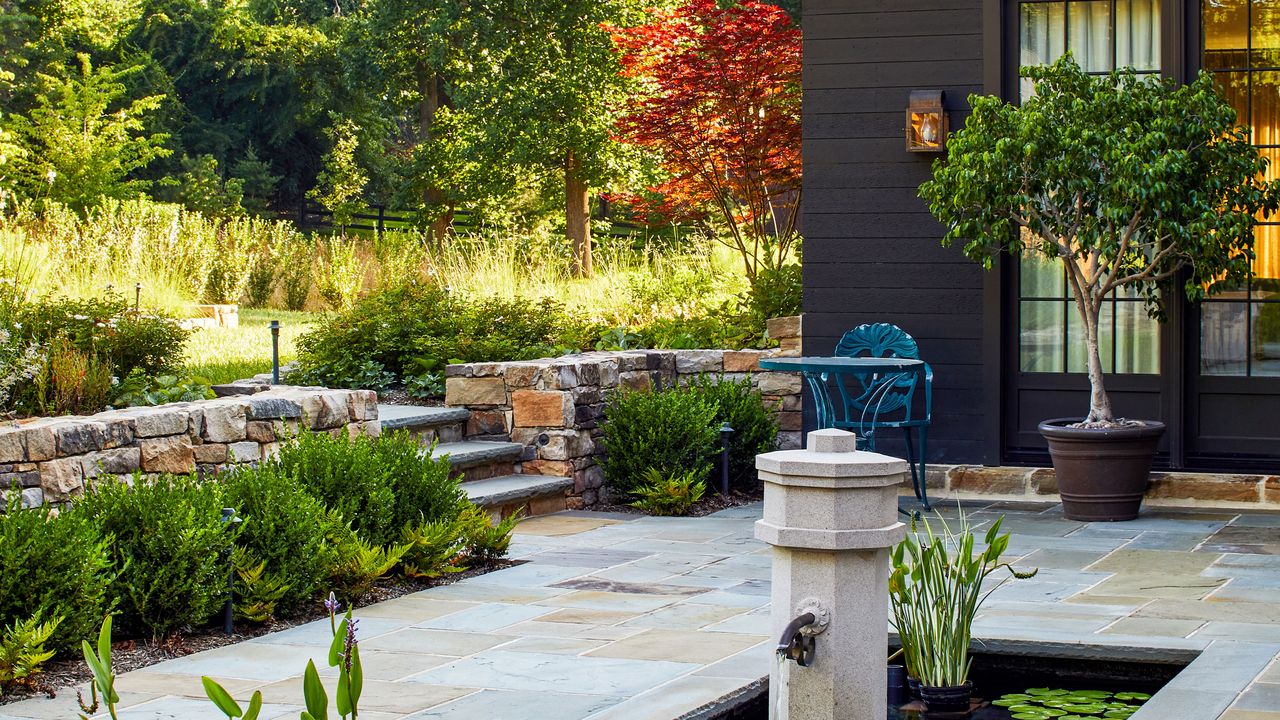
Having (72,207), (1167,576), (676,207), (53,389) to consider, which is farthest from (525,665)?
(72,207)

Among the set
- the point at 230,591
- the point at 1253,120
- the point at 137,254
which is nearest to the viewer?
the point at 230,591

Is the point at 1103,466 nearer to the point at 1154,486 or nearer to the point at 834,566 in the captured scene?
the point at 1154,486

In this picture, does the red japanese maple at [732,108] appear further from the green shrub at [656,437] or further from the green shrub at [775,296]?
the green shrub at [656,437]

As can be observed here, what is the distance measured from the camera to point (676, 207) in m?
12.7

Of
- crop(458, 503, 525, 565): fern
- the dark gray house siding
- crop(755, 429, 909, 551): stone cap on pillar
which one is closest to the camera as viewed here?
crop(755, 429, 909, 551): stone cap on pillar

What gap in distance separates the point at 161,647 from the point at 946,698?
7.90 feet

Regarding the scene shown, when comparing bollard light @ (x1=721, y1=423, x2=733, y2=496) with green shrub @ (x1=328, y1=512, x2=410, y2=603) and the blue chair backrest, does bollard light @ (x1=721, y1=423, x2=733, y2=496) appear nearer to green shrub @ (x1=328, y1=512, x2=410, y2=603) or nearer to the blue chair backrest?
the blue chair backrest

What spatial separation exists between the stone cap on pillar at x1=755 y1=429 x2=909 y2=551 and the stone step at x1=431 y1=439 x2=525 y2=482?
3859 millimetres

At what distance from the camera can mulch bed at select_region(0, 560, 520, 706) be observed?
3951mm

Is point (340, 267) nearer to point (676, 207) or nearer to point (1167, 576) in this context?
point (676, 207)

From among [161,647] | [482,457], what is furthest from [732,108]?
[161,647]

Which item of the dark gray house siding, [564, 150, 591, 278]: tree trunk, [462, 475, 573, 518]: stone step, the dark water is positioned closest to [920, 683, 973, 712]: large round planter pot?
the dark water

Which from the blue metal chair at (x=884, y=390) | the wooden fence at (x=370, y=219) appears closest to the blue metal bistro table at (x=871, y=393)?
the blue metal chair at (x=884, y=390)

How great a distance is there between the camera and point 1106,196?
21.8ft
